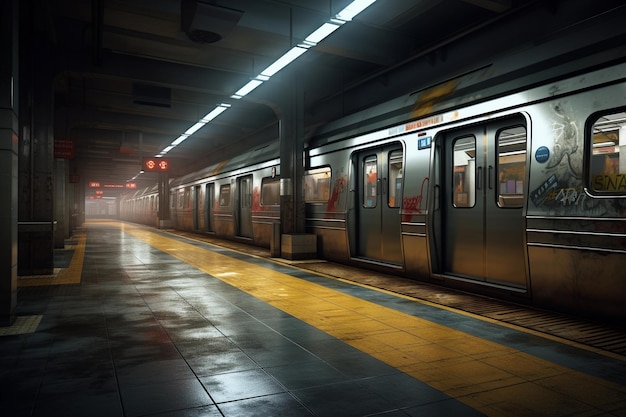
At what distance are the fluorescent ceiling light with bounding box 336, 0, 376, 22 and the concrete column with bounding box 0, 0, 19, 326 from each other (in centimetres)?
386

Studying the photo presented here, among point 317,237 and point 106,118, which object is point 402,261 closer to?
point 317,237

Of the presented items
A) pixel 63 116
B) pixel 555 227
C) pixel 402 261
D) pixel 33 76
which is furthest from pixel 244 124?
pixel 555 227

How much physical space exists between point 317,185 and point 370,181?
73.9 inches

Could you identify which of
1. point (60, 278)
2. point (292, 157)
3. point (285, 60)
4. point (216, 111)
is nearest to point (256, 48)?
point (285, 60)

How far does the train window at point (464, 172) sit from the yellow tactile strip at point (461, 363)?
2139 mm

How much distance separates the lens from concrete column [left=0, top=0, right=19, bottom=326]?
4.71m

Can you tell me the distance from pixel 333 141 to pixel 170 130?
9280 mm

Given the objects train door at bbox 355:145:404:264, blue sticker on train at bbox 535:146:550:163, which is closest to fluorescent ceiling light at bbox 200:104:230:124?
train door at bbox 355:145:404:264

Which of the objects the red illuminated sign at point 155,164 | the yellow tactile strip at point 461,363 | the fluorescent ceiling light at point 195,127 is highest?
the fluorescent ceiling light at point 195,127

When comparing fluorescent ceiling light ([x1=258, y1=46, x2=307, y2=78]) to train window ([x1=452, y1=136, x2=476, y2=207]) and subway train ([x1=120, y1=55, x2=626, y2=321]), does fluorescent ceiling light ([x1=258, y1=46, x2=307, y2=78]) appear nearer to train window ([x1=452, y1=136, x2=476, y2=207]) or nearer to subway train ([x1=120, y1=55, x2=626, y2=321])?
subway train ([x1=120, y1=55, x2=626, y2=321])

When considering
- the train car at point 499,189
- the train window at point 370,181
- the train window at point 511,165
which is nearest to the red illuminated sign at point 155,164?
the train car at point 499,189

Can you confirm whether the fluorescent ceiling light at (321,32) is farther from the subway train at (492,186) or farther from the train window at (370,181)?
the train window at (370,181)

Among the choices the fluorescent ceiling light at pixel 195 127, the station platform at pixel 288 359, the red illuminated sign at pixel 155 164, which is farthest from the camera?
the red illuminated sign at pixel 155 164

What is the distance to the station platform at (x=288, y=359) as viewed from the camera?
2.86 metres
